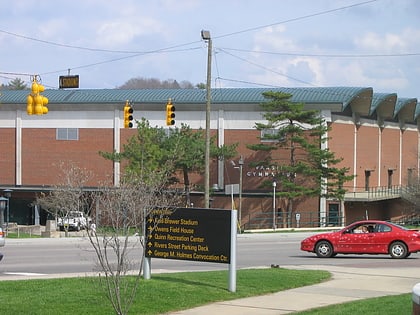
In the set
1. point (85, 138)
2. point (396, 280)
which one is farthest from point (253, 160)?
point (396, 280)

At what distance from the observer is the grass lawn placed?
1352 centimetres

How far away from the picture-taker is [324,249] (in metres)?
28.6

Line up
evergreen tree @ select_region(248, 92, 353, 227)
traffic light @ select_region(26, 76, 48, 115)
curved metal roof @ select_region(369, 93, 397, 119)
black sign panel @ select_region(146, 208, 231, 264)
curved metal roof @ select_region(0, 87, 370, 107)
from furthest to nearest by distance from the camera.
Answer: curved metal roof @ select_region(369, 93, 397, 119) < curved metal roof @ select_region(0, 87, 370, 107) < evergreen tree @ select_region(248, 92, 353, 227) < traffic light @ select_region(26, 76, 48, 115) < black sign panel @ select_region(146, 208, 231, 264)

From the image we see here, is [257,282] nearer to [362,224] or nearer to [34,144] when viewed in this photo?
[362,224]

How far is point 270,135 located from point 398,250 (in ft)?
106

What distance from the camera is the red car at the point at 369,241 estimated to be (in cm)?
2795

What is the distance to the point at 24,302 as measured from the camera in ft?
45.4

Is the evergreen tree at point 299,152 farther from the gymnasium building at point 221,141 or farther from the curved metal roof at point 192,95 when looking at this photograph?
the curved metal roof at point 192,95

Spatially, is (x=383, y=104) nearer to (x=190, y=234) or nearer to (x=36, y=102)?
(x=36, y=102)

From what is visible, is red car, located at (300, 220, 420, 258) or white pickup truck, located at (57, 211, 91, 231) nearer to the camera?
white pickup truck, located at (57, 211, 91, 231)

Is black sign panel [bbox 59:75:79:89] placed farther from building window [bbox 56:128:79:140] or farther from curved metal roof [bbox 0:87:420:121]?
building window [bbox 56:128:79:140]

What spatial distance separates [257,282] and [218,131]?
48476 mm

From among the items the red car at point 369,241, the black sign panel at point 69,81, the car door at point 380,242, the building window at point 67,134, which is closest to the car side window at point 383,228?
the red car at point 369,241

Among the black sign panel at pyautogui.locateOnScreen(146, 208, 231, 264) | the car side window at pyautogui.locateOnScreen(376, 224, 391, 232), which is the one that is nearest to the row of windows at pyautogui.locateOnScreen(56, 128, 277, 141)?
the car side window at pyautogui.locateOnScreen(376, 224, 391, 232)
